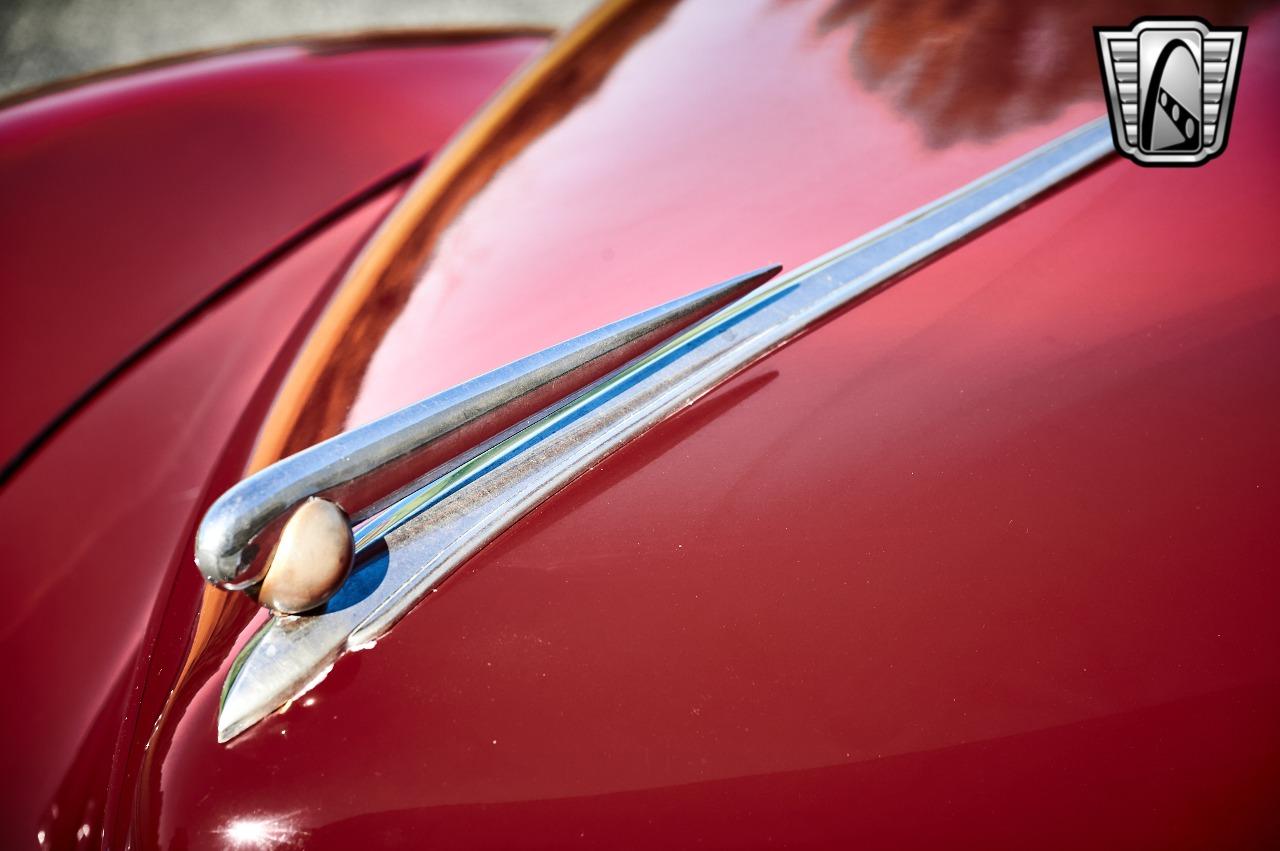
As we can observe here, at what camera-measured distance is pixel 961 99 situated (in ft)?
3.92

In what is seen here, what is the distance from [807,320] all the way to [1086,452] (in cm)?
27

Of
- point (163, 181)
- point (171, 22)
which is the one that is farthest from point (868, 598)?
point (171, 22)

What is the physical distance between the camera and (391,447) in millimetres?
742

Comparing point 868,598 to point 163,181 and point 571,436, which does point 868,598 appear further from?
point 163,181

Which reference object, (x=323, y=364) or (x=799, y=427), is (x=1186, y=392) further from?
(x=323, y=364)

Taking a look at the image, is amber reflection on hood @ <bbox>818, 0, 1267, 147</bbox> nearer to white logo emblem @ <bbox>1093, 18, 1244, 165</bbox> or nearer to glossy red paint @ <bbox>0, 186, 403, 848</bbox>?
white logo emblem @ <bbox>1093, 18, 1244, 165</bbox>

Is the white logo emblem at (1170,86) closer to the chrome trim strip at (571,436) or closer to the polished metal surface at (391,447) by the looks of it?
the chrome trim strip at (571,436)

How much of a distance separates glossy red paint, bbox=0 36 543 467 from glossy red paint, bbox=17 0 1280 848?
12.4 inches

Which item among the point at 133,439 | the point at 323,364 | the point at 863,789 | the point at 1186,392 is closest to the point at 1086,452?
the point at 1186,392

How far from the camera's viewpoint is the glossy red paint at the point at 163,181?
1190mm

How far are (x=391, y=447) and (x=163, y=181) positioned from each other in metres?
0.82

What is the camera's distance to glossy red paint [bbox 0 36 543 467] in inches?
46.9

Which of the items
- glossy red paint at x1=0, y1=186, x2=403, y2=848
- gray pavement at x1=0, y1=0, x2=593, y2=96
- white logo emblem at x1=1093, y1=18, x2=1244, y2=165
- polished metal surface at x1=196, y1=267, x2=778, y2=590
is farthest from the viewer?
gray pavement at x1=0, y1=0, x2=593, y2=96

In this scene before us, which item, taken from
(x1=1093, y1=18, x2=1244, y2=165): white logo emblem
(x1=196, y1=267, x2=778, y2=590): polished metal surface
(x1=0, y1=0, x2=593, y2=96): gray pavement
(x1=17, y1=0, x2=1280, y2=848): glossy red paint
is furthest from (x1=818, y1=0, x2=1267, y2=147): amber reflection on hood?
(x1=0, y1=0, x2=593, y2=96): gray pavement
